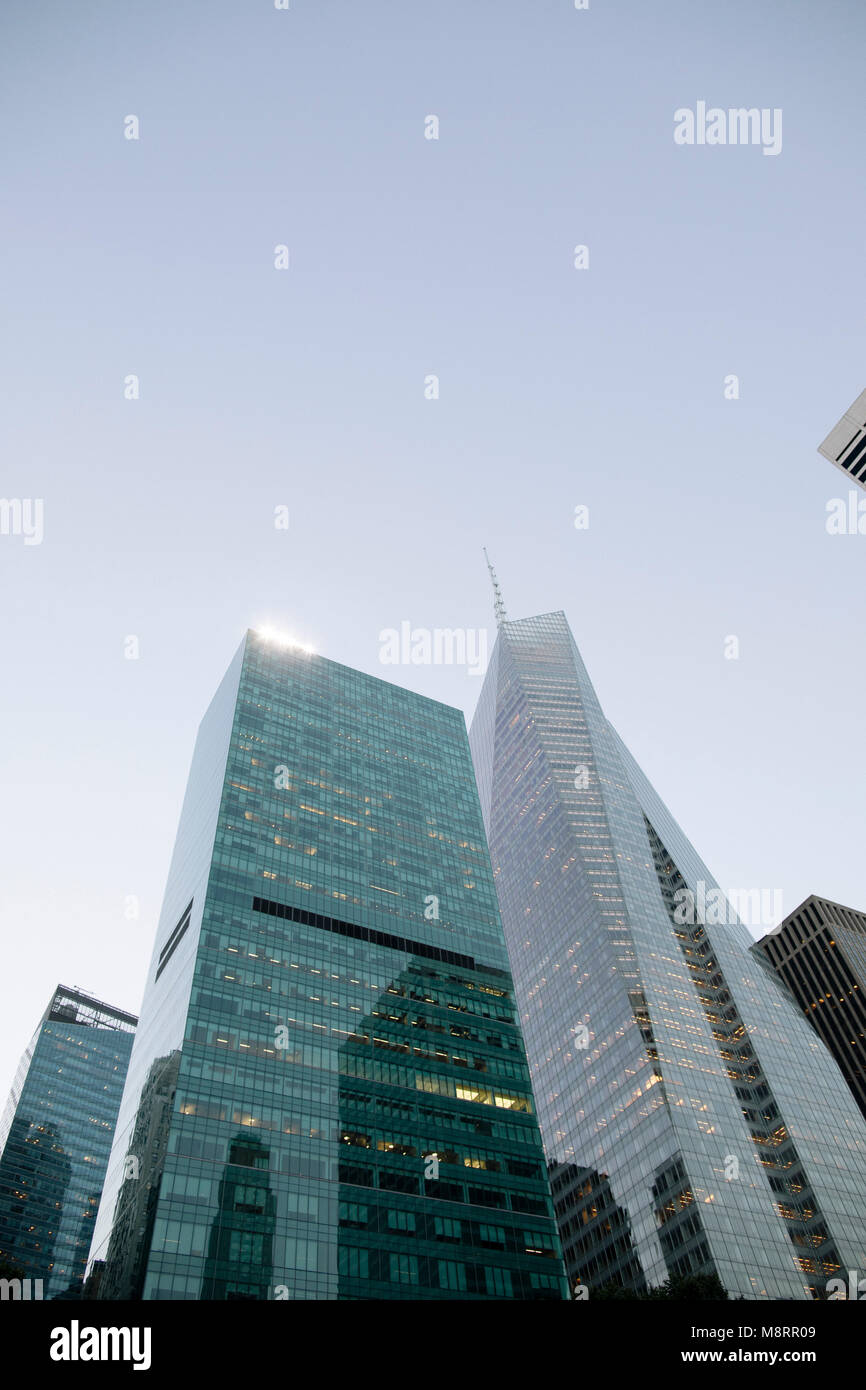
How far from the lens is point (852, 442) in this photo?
315ft

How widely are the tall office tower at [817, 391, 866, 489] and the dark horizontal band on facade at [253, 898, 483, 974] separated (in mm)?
78752

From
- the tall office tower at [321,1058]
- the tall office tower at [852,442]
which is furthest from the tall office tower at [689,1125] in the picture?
the tall office tower at [852,442]

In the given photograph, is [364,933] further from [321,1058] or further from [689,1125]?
[689,1125]

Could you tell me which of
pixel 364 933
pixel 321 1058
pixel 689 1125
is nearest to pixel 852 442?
→ pixel 364 933

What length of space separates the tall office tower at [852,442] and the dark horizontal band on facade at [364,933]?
78.8 m

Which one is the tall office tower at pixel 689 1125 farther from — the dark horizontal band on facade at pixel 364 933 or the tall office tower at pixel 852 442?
the tall office tower at pixel 852 442

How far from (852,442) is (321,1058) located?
288ft

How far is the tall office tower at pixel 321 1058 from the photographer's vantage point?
8706cm

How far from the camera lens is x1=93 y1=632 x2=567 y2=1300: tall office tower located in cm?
8706

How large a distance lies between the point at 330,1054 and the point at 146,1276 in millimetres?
29993

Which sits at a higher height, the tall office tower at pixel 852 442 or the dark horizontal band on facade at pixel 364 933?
the tall office tower at pixel 852 442

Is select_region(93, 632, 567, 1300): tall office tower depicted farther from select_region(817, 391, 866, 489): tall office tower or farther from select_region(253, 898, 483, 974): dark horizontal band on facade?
select_region(817, 391, 866, 489): tall office tower

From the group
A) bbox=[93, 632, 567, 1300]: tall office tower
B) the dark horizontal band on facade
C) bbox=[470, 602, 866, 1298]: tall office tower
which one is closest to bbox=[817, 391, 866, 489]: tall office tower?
the dark horizontal band on facade
